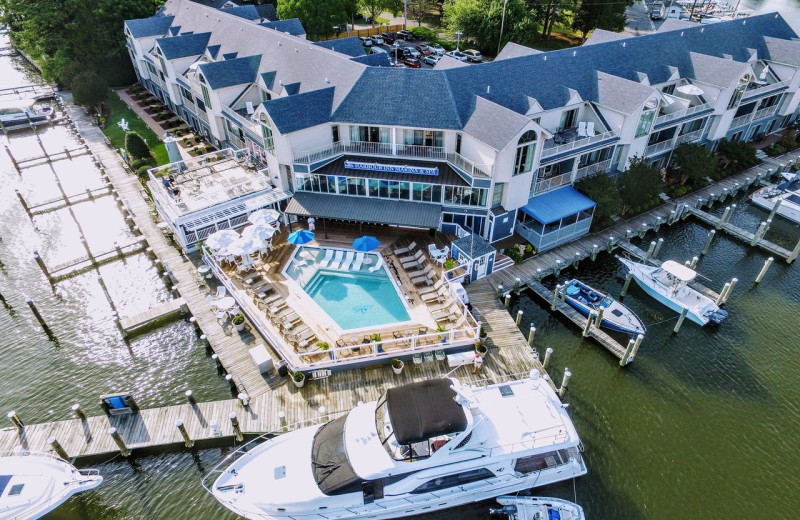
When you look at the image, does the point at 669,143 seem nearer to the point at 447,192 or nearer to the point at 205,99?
the point at 447,192

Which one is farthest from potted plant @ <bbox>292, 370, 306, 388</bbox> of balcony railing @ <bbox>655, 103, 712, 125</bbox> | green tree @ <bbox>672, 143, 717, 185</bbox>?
green tree @ <bbox>672, 143, 717, 185</bbox>

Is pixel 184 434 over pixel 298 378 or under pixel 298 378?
under

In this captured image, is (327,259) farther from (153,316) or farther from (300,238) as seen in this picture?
(153,316)

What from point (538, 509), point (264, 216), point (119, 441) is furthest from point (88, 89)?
point (538, 509)

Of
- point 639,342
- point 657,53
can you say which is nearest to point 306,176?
point 639,342

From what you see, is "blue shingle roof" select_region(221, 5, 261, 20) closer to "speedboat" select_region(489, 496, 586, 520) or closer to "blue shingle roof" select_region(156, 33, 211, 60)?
"blue shingle roof" select_region(156, 33, 211, 60)

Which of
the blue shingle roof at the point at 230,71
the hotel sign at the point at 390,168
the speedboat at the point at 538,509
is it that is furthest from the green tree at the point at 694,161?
the blue shingle roof at the point at 230,71
